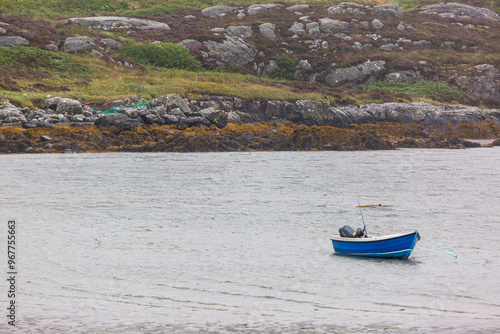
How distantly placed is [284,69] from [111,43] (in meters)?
24.3

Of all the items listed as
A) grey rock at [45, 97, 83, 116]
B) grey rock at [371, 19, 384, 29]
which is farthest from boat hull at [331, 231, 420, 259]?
grey rock at [371, 19, 384, 29]

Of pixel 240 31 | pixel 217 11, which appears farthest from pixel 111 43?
pixel 217 11

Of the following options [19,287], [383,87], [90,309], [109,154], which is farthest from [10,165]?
[383,87]

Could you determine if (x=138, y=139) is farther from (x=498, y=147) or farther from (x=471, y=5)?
(x=471, y=5)

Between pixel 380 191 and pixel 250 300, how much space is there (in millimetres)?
17193

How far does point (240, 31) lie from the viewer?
77562 millimetres

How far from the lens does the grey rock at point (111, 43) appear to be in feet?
216

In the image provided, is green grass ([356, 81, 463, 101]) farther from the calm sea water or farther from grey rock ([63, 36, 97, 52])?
grey rock ([63, 36, 97, 52])

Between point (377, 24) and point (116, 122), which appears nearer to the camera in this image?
point (116, 122)

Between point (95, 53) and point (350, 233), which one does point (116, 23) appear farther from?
point (350, 233)

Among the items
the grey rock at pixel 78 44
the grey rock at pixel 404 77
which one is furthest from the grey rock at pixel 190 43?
the grey rock at pixel 404 77

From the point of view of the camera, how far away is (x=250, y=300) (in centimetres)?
1055

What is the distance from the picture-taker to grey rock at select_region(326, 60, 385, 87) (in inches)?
2749

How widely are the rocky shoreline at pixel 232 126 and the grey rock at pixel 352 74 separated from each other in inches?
524
